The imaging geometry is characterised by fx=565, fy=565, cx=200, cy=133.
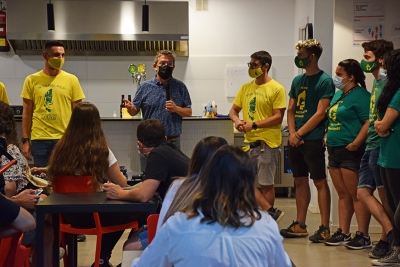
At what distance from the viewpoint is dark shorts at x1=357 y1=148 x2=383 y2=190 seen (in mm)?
4168

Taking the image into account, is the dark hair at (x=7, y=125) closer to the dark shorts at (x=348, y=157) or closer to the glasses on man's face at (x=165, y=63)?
the glasses on man's face at (x=165, y=63)

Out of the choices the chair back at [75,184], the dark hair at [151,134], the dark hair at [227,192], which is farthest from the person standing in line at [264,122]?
the dark hair at [227,192]

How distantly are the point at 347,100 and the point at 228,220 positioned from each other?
3041 mm

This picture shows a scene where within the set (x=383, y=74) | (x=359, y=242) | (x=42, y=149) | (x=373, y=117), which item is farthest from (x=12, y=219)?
(x=359, y=242)

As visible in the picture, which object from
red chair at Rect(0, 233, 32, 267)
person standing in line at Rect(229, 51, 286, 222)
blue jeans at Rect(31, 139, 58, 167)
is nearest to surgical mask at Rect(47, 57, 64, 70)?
blue jeans at Rect(31, 139, 58, 167)

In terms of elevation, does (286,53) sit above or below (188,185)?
above

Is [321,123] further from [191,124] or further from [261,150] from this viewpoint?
[191,124]

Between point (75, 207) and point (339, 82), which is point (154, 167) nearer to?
point (75, 207)

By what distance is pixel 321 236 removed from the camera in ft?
15.8

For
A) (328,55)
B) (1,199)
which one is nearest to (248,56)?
(328,55)

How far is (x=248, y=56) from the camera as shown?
25.3 ft

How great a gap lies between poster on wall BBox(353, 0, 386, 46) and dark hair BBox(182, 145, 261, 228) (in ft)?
11.9

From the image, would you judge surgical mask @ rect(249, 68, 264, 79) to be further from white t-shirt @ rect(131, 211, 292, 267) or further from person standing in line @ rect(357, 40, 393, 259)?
white t-shirt @ rect(131, 211, 292, 267)

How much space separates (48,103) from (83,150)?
1708 mm
